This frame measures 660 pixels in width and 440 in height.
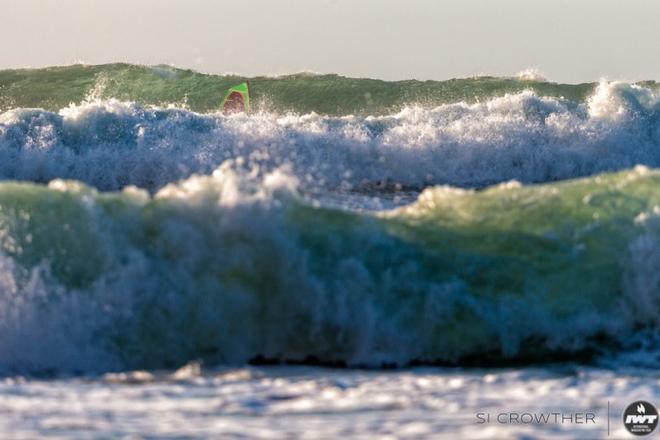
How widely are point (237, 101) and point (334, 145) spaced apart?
8.31 metres

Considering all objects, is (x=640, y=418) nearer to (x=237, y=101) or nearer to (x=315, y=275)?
(x=315, y=275)

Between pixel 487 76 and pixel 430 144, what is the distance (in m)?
10.1

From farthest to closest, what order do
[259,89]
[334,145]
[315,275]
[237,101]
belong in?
1. [259,89]
2. [237,101]
3. [334,145]
4. [315,275]

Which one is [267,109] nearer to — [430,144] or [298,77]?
[298,77]

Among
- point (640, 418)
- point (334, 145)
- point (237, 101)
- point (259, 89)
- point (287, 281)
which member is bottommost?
point (640, 418)

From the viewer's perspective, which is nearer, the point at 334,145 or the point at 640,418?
the point at 640,418

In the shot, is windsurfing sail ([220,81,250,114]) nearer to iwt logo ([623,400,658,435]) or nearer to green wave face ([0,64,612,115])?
green wave face ([0,64,612,115])

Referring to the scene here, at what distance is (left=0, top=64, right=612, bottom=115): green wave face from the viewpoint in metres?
25.9

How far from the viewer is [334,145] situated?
16.8 m

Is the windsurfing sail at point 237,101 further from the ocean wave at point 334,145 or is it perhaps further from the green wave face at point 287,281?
the green wave face at point 287,281

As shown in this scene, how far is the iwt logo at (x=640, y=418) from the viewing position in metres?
5.23

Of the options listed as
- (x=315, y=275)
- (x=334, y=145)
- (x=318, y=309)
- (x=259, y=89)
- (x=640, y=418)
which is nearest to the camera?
(x=640, y=418)

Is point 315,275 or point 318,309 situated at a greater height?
point 315,275

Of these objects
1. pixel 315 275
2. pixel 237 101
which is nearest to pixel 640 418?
pixel 315 275
